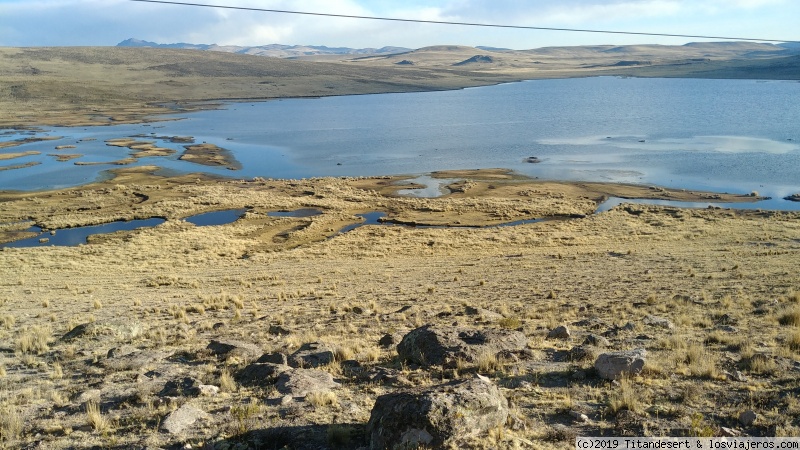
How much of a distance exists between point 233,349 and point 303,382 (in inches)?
106

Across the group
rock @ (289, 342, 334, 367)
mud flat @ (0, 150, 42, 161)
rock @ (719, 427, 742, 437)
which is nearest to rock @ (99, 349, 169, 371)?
rock @ (289, 342, 334, 367)

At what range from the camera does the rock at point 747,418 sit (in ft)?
20.6

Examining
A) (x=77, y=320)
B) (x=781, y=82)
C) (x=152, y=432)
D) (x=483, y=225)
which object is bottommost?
(x=483, y=225)

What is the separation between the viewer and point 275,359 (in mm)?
9102

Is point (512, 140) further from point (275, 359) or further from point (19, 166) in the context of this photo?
point (275, 359)

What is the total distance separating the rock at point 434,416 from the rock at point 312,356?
10.7 ft

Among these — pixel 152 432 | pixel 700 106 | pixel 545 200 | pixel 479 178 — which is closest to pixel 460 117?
pixel 700 106

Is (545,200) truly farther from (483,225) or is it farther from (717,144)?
(717,144)

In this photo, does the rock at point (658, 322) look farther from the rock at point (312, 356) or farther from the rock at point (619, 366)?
the rock at point (312, 356)

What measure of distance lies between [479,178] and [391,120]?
156 feet

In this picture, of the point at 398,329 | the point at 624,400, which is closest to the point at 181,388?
the point at 398,329

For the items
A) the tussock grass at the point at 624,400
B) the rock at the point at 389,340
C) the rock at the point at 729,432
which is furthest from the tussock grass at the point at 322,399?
the rock at the point at 729,432

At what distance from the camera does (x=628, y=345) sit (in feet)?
32.8

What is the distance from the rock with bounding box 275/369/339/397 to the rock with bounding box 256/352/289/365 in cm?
72
